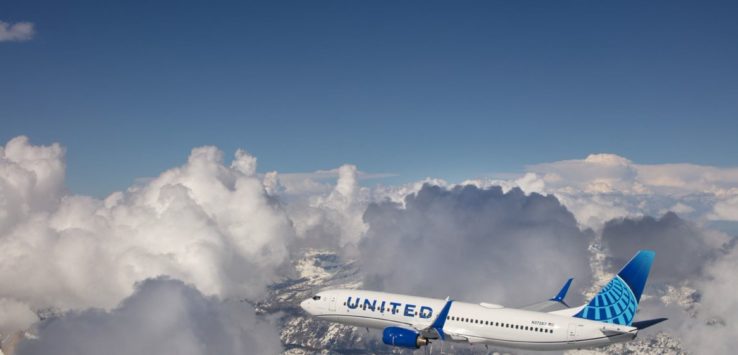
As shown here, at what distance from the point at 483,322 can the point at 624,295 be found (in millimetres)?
25643

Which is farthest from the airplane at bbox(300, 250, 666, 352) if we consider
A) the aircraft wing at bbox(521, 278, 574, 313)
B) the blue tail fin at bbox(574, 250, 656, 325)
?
the aircraft wing at bbox(521, 278, 574, 313)

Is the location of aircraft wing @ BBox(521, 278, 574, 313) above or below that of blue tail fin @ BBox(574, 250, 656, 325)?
above

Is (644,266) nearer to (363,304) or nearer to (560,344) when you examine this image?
(560,344)

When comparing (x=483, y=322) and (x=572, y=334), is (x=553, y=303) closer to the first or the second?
(x=572, y=334)

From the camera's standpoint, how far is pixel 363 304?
101500mm

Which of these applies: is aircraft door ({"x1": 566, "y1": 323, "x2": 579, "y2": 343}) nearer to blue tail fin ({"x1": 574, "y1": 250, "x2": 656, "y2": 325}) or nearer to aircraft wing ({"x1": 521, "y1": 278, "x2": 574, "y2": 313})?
blue tail fin ({"x1": 574, "y1": 250, "x2": 656, "y2": 325})

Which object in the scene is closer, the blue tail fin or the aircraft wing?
the blue tail fin

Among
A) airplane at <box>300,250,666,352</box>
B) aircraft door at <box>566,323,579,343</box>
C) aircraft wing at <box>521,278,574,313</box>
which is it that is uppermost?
aircraft wing at <box>521,278,574,313</box>

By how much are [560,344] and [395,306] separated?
103 feet

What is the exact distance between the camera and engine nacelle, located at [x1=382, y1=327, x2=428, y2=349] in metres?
87.4

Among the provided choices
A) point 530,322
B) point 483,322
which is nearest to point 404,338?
point 483,322

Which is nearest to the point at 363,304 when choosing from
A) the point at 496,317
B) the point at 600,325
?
the point at 496,317

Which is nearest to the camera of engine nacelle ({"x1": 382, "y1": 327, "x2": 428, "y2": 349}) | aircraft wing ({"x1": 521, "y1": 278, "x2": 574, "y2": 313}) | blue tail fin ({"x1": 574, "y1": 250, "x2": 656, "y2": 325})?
blue tail fin ({"x1": 574, "y1": 250, "x2": 656, "y2": 325})

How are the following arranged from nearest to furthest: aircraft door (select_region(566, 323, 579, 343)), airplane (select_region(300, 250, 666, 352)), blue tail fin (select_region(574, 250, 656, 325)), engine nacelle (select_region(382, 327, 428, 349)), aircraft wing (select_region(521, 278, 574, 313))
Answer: aircraft door (select_region(566, 323, 579, 343))
airplane (select_region(300, 250, 666, 352))
blue tail fin (select_region(574, 250, 656, 325))
engine nacelle (select_region(382, 327, 428, 349))
aircraft wing (select_region(521, 278, 574, 313))
